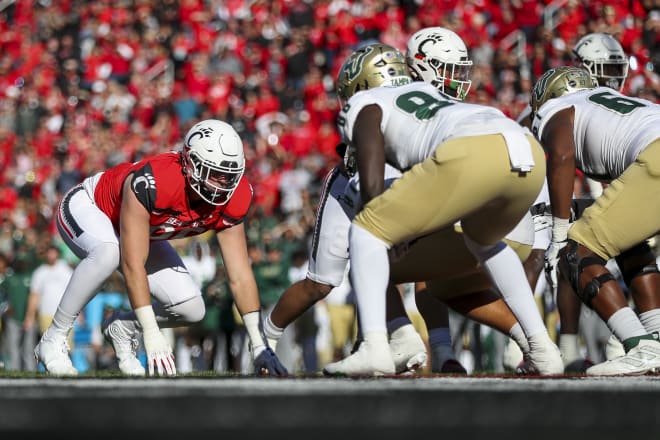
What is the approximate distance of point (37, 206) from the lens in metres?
16.0

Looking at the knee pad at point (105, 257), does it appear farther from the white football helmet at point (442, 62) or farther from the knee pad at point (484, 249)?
the knee pad at point (484, 249)

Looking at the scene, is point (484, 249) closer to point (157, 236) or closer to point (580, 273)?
point (580, 273)

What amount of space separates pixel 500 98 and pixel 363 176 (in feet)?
33.4

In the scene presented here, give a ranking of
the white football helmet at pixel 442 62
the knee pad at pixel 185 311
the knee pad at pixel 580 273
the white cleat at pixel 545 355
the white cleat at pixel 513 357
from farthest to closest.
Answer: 1. the white cleat at pixel 513 357
2. the knee pad at pixel 185 311
3. the white football helmet at pixel 442 62
4. the knee pad at pixel 580 273
5. the white cleat at pixel 545 355

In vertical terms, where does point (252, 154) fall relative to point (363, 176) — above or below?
above

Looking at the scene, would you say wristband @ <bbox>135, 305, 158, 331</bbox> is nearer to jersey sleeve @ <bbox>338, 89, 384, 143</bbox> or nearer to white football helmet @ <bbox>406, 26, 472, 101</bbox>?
jersey sleeve @ <bbox>338, 89, 384, 143</bbox>

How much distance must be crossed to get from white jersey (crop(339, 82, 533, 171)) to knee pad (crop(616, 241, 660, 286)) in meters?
1.57

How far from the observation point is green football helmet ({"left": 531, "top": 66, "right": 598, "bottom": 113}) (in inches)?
→ 282

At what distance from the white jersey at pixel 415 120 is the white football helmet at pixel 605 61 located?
2843 millimetres

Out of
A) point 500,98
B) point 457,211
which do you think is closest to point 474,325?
point 500,98

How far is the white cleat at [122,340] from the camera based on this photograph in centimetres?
708

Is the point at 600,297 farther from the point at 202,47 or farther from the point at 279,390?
the point at 202,47

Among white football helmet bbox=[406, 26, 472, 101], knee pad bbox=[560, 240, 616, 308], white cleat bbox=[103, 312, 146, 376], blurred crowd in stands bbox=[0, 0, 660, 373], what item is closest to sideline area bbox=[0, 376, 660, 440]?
knee pad bbox=[560, 240, 616, 308]

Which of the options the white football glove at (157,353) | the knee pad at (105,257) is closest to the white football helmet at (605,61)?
the knee pad at (105,257)
